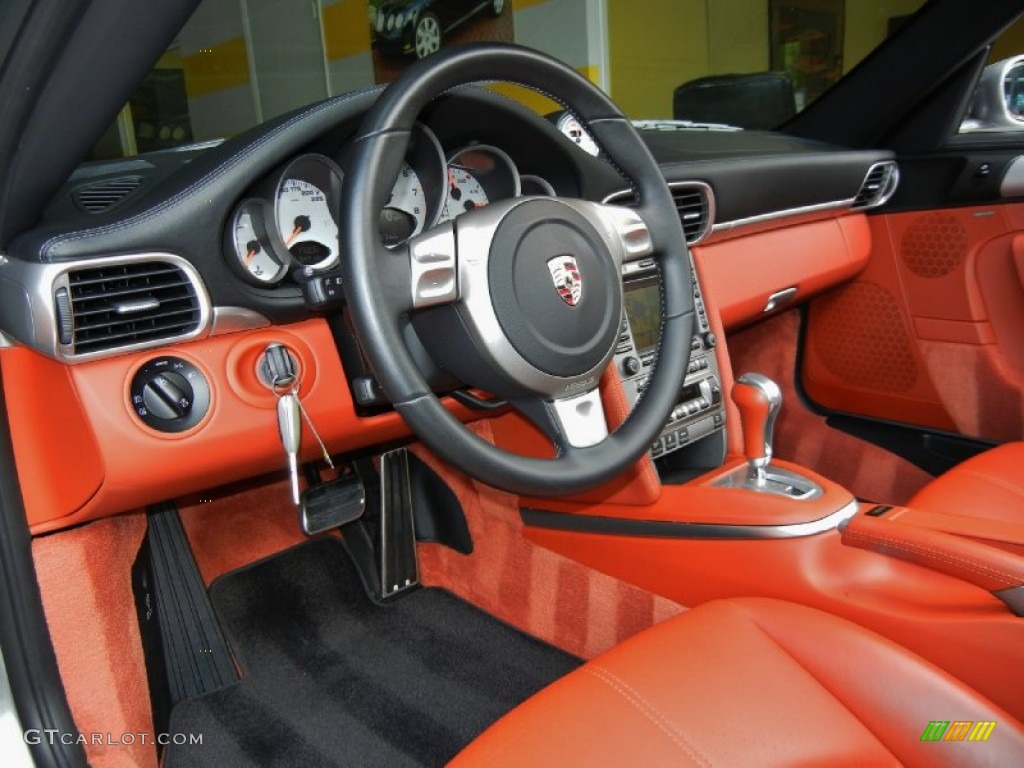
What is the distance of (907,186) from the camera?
213 cm

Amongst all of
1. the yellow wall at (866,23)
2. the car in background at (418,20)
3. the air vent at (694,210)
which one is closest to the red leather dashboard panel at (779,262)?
the air vent at (694,210)

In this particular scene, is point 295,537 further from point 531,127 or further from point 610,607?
point 531,127

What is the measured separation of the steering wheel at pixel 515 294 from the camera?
90 cm

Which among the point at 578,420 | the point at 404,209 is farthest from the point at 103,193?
the point at 578,420

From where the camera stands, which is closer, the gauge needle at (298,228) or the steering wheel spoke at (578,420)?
the steering wheel spoke at (578,420)

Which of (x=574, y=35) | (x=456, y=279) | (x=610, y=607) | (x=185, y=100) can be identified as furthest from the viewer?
(x=185, y=100)

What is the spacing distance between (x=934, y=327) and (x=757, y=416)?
3.29ft

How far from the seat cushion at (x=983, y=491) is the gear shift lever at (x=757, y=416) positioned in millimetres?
262

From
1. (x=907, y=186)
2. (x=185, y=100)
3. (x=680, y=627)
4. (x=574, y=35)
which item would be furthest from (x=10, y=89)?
(x=185, y=100)

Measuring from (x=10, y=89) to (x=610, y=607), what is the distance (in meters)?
1.20

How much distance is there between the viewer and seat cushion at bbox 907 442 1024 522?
4.44ft

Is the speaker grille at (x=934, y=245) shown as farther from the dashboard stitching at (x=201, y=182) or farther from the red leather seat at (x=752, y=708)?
the dashboard stitching at (x=201, y=182)

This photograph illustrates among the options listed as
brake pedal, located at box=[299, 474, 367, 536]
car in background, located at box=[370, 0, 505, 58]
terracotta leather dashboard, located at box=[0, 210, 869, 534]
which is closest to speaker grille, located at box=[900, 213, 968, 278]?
terracotta leather dashboard, located at box=[0, 210, 869, 534]

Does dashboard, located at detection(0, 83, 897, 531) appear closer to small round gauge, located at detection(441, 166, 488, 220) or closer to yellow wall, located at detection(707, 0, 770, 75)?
small round gauge, located at detection(441, 166, 488, 220)
